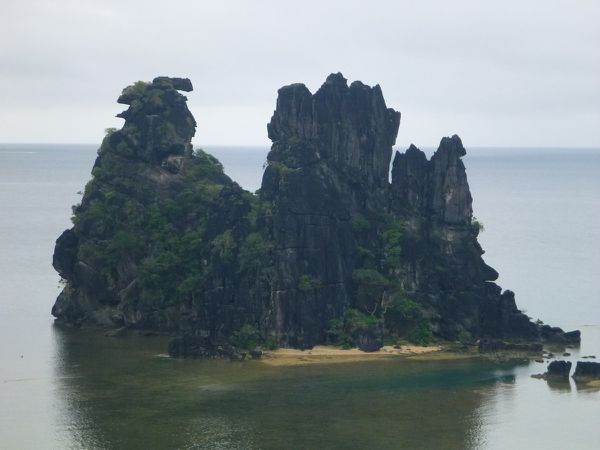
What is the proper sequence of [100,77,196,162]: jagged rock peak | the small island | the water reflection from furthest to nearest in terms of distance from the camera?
[100,77,196,162]: jagged rock peak → the small island → the water reflection

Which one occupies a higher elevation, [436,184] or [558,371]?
[436,184]

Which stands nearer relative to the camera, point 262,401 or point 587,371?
point 262,401

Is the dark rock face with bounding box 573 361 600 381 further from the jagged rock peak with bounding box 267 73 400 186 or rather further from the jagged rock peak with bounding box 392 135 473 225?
the jagged rock peak with bounding box 267 73 400 186

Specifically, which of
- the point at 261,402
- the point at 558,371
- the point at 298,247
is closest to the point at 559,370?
the point at 558,371

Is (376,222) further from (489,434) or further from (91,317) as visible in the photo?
(489,434)

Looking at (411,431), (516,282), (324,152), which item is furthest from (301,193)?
(516,282)

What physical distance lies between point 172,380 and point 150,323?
19.4 metres

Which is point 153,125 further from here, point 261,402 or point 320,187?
point 261,402

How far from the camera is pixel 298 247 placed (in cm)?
11612

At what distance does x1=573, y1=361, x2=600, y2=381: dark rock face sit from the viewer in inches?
4102

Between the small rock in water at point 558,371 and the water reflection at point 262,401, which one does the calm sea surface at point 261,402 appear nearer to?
the water reflection at point 262,401

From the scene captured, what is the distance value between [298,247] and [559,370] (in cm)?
2514

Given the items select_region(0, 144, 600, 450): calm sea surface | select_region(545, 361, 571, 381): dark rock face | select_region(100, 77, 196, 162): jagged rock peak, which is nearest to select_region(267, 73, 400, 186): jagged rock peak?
select_region(100, 77, 196, 162): jagged rock peak

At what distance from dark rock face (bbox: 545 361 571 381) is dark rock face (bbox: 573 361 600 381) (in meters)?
0.69
